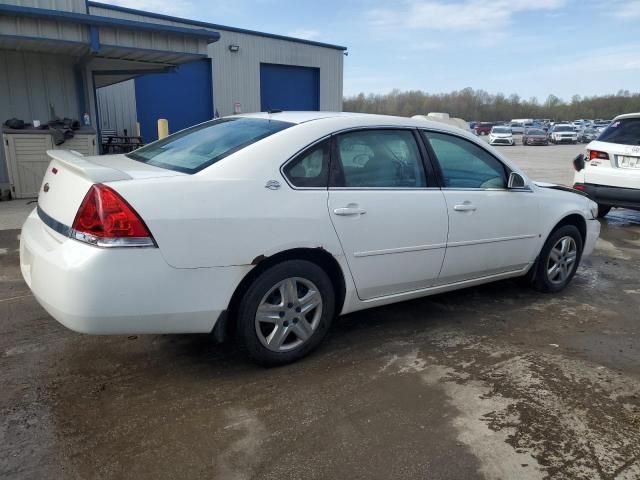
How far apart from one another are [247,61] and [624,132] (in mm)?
13889

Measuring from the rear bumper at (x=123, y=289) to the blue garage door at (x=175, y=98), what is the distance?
15.5 metres

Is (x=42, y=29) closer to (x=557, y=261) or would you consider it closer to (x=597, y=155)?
(x=557, y=261)

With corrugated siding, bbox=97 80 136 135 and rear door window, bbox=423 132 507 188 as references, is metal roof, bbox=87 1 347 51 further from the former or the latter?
rear door window, bbox=423 132 507 188

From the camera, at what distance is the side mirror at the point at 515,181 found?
4.29 metres

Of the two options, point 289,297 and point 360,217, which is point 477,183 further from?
point 289,297

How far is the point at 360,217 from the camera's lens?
11.0ft

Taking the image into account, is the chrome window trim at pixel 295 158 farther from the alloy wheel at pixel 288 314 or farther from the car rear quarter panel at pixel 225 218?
the alloy wheel at pixel 288 314

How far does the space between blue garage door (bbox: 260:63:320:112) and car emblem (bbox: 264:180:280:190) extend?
1687 centimetres


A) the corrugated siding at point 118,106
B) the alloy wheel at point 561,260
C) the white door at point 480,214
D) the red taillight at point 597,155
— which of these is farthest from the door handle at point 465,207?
the corrugated siding at point 118,106

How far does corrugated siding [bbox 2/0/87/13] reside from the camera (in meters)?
9.72

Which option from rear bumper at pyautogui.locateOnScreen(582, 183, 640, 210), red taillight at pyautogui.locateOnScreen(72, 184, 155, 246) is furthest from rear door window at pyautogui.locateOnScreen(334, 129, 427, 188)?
rear bumper at pyautogui.locateOnScreen(582, 183, 640, 210)

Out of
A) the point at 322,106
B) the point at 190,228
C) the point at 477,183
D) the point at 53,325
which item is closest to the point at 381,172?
the point at 477,183

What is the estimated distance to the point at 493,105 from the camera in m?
89.5

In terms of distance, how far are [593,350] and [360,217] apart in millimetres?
1945
